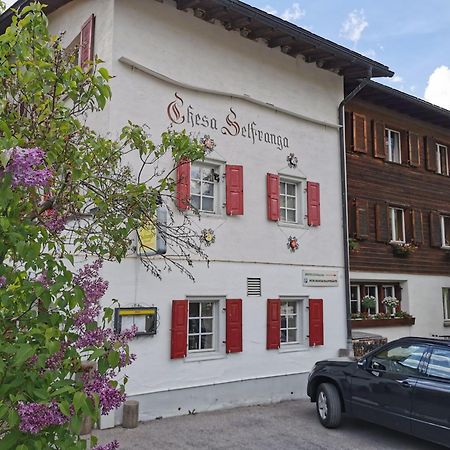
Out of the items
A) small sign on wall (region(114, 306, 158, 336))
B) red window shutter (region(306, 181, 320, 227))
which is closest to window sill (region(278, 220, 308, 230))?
red window shutter (region(306, 181, 320, 227))

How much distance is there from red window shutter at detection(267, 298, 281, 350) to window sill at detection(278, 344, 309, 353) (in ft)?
0.93

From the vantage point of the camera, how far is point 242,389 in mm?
9930

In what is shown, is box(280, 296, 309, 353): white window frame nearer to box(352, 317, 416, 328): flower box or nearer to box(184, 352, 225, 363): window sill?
box(184, 352, 225, 363): window sill

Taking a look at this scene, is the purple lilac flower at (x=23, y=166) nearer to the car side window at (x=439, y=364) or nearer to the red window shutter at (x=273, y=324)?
the car side window at (x=439, y=364)

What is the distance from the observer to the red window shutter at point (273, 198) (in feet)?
35.5

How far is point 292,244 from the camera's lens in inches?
440

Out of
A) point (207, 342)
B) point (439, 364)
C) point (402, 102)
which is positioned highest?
point (402, 102)

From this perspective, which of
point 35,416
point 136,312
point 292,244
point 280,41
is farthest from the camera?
point 280,41

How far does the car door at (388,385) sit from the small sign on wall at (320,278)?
3.64m

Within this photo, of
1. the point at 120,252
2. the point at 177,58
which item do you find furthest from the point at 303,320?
the point at 120,252

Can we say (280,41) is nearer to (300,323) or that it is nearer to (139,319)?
(300,323)

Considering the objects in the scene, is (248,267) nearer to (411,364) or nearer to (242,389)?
(242,389)

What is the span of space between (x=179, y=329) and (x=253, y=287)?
6.63 ft

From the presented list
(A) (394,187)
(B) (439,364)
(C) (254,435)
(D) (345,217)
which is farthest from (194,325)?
(A) (394,187)
